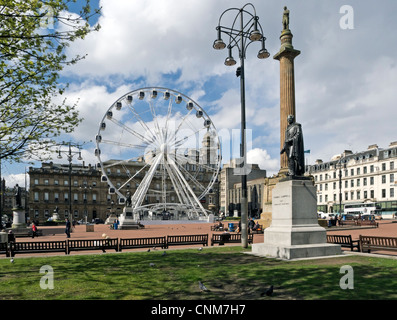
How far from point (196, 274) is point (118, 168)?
3756 inches

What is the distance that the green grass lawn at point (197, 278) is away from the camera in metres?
7.20

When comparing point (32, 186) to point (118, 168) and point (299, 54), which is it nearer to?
point (118, 168)

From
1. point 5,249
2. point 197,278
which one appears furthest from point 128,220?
point 197,278

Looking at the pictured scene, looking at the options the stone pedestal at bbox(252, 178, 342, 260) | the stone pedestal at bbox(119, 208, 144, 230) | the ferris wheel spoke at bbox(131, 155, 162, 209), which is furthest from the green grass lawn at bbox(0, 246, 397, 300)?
the ferris wheel spoke at bbox(131, 155, 162, 209)

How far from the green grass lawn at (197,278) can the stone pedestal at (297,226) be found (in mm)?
598

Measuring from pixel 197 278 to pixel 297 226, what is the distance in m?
4.89

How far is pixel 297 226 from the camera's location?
1220 cm

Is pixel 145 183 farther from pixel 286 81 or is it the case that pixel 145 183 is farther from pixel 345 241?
pixel 345 241

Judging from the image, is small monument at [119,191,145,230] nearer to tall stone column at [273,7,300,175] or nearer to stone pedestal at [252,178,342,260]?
tall stone column at [273,7,300,175]

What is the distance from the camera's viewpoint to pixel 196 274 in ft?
31.1

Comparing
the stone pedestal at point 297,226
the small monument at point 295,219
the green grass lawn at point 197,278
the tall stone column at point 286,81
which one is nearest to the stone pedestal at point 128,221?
the tall stone column at point 286,81

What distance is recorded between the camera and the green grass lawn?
7.20 metres

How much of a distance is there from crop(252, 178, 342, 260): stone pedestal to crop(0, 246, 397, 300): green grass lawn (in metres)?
0.60

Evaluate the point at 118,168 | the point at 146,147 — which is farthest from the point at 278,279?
the point at 118,168
